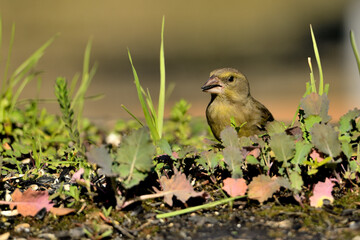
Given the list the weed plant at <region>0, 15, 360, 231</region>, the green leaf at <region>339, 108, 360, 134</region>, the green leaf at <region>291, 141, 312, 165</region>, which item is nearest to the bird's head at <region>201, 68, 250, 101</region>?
the weed plant at <region>0, 15, 360, 231</region>

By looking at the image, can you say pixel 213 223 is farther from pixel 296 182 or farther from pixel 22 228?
pixel 22 228

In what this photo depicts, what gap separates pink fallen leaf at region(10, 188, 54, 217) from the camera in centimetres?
283

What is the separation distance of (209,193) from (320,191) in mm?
609

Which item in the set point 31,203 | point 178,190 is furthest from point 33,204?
point 178,190

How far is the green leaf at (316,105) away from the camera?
3104mm

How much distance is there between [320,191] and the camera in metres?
2.81

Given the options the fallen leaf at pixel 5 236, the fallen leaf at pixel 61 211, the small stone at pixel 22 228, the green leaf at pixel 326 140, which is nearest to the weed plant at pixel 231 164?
the green leaf at pixel 326 140

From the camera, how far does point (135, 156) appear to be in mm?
2727

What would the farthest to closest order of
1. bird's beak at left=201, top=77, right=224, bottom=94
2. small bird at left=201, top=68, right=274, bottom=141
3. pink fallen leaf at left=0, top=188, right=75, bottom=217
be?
bird's beak at left=201, top=77, right=224, bottom=94 → small bird at left=201, top=68, right=274, bottom=141 → pink fallen leaf at left=0, top=188, right=75, bottom=217

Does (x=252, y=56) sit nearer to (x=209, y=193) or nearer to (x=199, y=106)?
(x=199, y=106)

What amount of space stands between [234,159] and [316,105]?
59 centimetres

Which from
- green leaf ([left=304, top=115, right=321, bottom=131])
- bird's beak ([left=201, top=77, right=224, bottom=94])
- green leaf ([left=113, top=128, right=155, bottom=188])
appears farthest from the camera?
bird's beak ([left=201, top=77, right=224, bottom=94])

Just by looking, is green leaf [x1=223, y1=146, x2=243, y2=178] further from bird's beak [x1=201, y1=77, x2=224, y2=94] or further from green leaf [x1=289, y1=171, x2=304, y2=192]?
bird's beak [x1=201, y1=77, x2=224, y2=94]

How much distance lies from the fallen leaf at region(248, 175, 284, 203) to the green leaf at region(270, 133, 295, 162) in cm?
14
